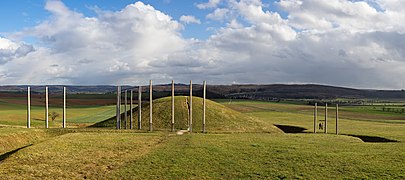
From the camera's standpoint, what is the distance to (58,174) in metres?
19.4

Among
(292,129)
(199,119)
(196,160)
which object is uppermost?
(199,119)

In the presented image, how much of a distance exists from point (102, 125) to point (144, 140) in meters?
21.8

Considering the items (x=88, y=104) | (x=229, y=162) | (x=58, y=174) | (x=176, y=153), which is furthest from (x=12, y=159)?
(x=88, y=104)

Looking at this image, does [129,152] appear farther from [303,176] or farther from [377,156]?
[377,156]

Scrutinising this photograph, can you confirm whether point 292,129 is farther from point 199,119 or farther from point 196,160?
point 196,160

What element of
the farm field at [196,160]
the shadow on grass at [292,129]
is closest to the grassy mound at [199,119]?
the shadow on grass at [292,129]

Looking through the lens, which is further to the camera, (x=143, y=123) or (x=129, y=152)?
(x=143, y=123)

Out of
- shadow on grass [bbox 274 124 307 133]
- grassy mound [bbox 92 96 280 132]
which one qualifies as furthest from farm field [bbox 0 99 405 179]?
shadow on grass [bbox 274 124 307 133]

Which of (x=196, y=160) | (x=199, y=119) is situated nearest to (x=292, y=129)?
(x=199, y=119)

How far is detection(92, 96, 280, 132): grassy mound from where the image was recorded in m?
45.2

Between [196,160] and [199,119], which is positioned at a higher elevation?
[199,119]

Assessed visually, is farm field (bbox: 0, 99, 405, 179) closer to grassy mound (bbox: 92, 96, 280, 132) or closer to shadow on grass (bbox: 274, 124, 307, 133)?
grassy mound (bbox: 92, 96, 280, 132)

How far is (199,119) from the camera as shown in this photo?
47.1 m

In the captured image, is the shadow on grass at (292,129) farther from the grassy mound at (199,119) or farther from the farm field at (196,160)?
the farm field at (196,160)
